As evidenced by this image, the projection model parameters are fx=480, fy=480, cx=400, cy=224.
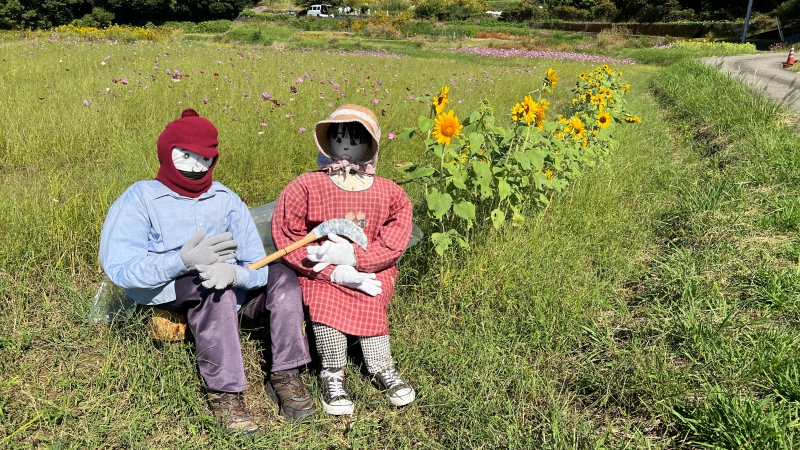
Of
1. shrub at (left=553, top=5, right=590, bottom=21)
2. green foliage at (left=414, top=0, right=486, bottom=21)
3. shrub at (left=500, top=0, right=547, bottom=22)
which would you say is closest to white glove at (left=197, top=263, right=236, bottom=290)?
shrub at (left=500, top=0, right=547, bottom=22)

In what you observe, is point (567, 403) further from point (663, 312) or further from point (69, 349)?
point (69, 349)

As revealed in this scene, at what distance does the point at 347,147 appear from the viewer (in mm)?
2162

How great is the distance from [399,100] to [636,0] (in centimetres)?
4587

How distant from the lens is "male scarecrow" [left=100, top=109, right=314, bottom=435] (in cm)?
167

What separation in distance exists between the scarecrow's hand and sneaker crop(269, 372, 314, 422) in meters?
0.54

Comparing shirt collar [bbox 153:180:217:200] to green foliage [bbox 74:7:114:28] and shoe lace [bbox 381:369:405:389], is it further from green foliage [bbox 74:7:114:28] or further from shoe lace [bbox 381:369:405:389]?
green foliage [bbox 74:7:114:28]

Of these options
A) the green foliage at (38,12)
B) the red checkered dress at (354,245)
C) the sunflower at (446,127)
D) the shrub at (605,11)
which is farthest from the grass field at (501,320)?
the shrub at (605,11)

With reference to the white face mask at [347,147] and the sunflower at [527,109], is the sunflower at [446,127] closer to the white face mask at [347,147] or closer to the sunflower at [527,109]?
the white face mask at [347,147]

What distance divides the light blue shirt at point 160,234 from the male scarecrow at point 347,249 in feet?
0.64

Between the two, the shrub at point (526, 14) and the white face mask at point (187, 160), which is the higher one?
the shrub at point (526, 14)

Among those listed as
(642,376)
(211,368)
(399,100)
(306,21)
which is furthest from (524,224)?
(306,21)

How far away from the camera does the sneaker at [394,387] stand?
1854 millimetres

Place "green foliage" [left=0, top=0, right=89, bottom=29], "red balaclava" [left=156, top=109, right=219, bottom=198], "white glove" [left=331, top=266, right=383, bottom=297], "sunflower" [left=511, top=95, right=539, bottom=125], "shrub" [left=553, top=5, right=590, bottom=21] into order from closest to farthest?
1. "red balaclava" [left=156, top=109, right=219, bottom=198]
2. "white glove" [left=331, top=266, right=383, bottom=297]
3. "sunflower" [left=511, top=95, right=539, bottom=125]
4. "green foliage" [left=0, top=0, right=89, bottom=29]
5. "shrub" [left=553, top=5, right=590, bottom=21]

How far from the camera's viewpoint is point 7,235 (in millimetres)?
2195
